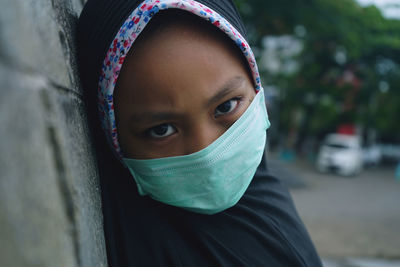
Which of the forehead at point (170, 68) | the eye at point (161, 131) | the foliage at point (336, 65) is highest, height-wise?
the foliage at point (336, 65)

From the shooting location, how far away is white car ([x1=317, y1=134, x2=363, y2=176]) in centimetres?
1238

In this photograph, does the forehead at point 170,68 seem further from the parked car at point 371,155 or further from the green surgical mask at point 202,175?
the parked car at point 371,155

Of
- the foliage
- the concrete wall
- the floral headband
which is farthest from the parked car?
the concrete wall

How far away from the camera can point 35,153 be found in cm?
40

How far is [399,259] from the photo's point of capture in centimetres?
460

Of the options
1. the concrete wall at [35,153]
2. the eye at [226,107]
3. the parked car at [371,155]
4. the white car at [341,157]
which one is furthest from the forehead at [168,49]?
the parked car at [371,155]

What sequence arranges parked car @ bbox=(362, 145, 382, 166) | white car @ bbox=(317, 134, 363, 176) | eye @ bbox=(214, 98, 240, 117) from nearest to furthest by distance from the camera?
eye @ bbox=(214, 98, 240, 117), white car @ bbox=(317, 134, 363, 176), parked car @ bbox=(362, 145, 382, 166)

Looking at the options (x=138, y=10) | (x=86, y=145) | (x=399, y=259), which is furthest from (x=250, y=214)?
(x=399, y=259)

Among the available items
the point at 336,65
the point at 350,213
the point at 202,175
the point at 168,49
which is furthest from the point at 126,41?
the point at 336,65

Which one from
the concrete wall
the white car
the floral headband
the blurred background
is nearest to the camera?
the concrete wall

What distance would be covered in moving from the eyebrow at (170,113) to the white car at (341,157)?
12.6 meters

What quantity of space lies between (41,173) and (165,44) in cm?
49

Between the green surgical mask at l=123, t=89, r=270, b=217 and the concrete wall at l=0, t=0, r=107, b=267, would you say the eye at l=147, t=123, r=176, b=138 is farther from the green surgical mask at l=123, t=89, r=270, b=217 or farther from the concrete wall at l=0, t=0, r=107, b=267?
the concrete wall at l=0, t=0, r=107, b=267

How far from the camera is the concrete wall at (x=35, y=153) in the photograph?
37 cm
